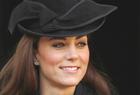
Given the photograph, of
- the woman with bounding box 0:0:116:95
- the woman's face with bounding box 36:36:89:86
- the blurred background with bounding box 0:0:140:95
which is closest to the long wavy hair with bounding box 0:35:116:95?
the woman with bounding box 0:0:116:95

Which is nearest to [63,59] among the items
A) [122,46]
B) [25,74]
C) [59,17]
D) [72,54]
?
[72,54]

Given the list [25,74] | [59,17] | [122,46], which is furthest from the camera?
[122,46]

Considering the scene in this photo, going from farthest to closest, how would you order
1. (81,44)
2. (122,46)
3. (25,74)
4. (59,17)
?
(122,46) → (25,74) → (81,44) → (59,17)

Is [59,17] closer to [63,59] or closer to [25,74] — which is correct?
[63,59]

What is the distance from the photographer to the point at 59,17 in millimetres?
2490

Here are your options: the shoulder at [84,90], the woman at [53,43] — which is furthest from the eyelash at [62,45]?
the shoulder at [84,90]

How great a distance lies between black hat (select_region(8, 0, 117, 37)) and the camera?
2479 millimetres

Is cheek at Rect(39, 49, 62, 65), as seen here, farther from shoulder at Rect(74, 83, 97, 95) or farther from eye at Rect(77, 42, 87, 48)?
shoulder at Rect(74, 83, 97, 95)

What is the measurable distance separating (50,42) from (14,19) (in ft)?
0.67

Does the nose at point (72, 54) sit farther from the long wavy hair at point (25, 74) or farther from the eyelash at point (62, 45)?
the long wavy hair at point (25, 74)

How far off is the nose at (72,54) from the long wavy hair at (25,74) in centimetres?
19

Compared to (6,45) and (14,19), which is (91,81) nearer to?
(14,19)

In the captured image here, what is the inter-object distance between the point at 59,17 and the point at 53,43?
0.14 metres

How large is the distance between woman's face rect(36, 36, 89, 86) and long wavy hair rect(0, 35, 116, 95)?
0.35ft
